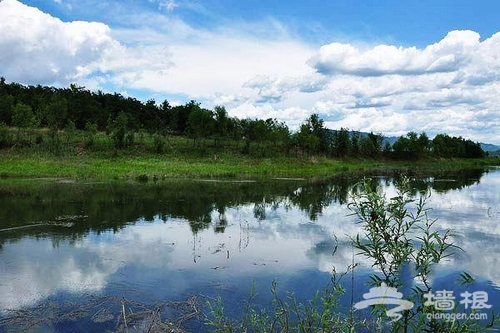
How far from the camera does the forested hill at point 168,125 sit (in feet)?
192

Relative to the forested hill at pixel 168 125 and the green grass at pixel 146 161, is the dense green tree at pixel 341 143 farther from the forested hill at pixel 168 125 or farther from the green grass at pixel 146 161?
the green grass at pixel 146 161

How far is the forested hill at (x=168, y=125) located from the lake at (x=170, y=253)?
30.6 meters

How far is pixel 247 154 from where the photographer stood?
66250 mm

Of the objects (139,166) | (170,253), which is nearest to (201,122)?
(139,166)

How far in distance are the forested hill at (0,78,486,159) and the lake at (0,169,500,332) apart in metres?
30.6

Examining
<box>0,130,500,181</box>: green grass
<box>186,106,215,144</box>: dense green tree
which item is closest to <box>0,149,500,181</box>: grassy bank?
<box>0,130,500,181</box>: green grass

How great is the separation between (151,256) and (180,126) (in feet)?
241

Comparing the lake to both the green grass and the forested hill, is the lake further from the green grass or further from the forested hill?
the forested hill

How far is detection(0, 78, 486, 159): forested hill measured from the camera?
58562 millimetres

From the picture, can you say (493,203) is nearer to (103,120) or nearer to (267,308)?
(267,308)

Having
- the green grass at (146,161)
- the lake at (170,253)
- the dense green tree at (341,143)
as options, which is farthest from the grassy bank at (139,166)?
the dense green tree at (341,143)

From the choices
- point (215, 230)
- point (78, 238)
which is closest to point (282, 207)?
point (215, 230)

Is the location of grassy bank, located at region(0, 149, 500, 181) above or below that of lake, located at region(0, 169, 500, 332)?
above

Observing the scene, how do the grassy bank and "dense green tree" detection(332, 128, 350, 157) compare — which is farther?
"dense green tree" detection(332, 128, 350, 157)
